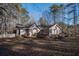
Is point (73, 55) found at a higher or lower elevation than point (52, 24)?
lower

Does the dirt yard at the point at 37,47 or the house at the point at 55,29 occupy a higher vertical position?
the house at the point at 55,29

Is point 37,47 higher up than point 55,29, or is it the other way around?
point 55,29

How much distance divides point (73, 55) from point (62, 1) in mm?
679

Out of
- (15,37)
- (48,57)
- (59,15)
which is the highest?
(59,15)

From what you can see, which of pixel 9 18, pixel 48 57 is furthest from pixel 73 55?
pixel 9 18

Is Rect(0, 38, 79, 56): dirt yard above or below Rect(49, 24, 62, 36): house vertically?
below

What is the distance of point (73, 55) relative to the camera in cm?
408

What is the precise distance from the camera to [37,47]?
4105 millimetres

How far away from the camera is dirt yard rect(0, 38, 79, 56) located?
161 inches

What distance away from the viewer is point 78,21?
409 cm

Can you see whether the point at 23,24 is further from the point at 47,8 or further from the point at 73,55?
the point at 73,55

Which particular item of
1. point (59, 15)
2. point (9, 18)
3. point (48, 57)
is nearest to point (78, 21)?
point (59, 15)

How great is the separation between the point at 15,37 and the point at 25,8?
38cm

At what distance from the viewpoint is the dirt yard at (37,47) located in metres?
4.09
